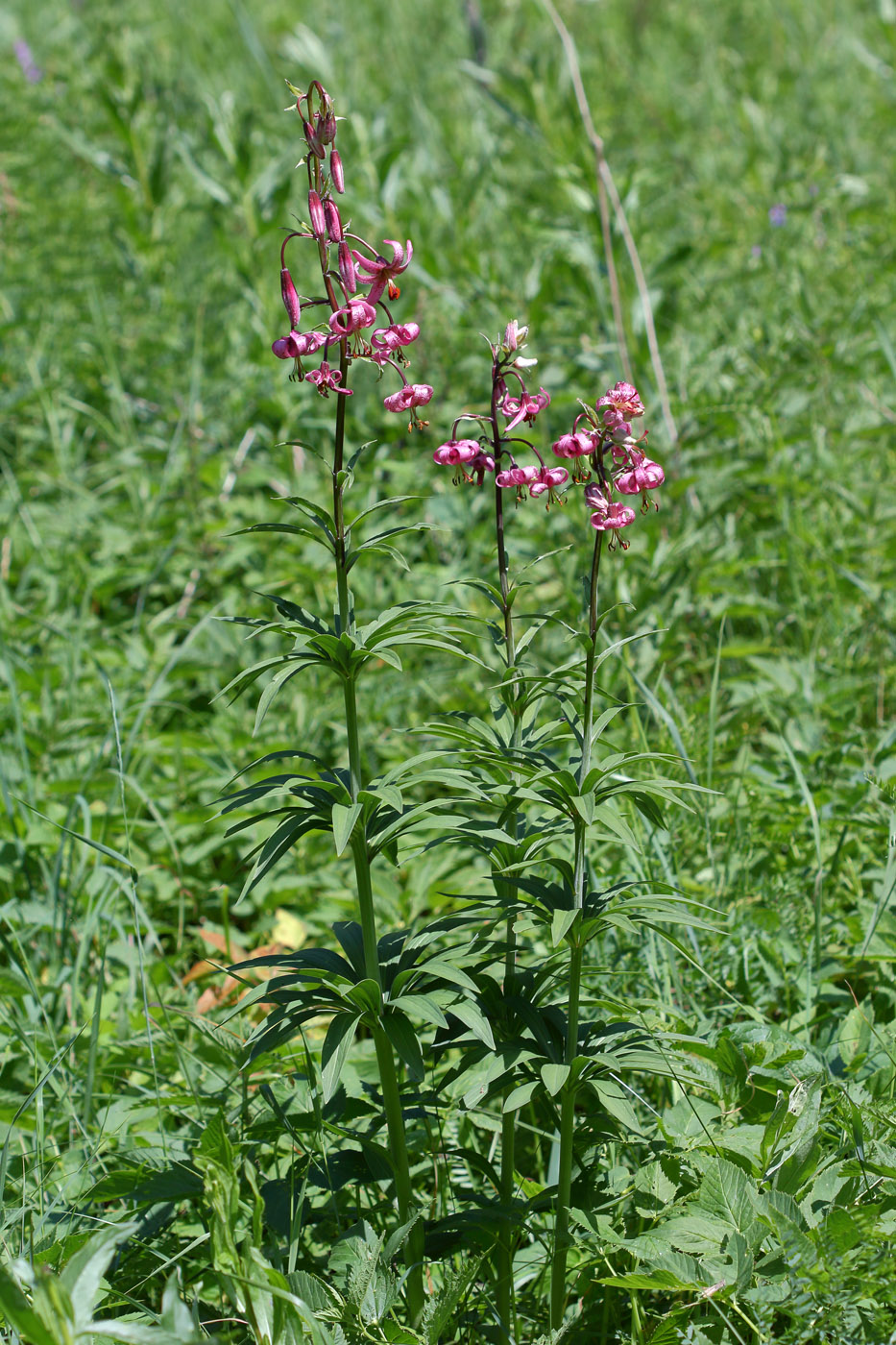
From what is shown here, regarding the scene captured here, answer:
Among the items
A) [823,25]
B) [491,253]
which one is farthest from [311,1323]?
[823,25]

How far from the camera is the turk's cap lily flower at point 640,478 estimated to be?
1262mm

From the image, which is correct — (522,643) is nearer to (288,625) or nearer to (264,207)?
(288,625)

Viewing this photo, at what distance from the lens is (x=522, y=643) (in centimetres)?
147

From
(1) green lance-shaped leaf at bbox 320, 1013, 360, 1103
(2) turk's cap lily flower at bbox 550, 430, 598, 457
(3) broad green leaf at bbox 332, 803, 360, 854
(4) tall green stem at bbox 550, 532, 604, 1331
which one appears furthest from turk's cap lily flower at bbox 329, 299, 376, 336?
(1) green lance-shaped leaf at bbox 320, 1013, 360, 1103

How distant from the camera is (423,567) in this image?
3199 mm

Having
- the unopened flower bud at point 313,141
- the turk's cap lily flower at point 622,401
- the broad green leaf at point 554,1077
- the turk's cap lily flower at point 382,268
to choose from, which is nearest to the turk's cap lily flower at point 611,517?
the turk's cap lily flower at point 622,401

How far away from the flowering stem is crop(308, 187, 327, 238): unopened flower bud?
13cm

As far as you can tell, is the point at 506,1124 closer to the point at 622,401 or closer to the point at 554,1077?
the point at 554,1077

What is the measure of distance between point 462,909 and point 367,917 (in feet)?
0.42

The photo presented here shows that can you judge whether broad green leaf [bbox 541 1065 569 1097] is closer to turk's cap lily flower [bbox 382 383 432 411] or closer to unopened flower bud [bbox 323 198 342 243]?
turk's cap lily flower [bbox 382 383 432 411]

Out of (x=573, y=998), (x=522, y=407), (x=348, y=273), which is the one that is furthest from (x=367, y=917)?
(x=348, y=273)

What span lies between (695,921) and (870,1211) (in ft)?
1.36

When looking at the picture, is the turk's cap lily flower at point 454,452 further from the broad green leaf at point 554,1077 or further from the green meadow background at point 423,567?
the broad green leaf at point 554,1077

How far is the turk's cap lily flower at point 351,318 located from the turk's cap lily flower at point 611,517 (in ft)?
1.14
